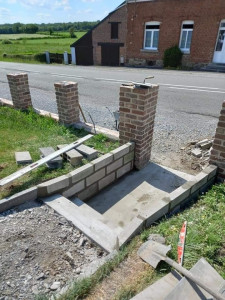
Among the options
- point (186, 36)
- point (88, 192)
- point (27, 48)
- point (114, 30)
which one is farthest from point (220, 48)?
point (27, 48)

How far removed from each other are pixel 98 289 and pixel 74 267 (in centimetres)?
35

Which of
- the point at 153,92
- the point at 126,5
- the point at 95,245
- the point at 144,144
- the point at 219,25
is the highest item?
the point at 126,5

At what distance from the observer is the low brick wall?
3.19 meters

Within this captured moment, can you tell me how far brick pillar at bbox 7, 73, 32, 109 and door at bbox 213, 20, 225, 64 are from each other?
16.4 metres

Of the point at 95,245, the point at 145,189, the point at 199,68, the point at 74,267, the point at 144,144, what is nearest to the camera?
the point at 74,267

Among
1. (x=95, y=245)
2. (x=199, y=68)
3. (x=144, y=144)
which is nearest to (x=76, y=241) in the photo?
(x=95, y=245)

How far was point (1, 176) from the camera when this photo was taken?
3.59m

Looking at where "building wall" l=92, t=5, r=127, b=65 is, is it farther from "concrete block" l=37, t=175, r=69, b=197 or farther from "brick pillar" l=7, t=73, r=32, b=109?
"concrete block" l=37, t=175, r=69, b=197

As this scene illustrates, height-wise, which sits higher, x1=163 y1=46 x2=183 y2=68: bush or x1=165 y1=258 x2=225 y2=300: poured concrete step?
x1=163 y1=46 x2=183 y2=68: bush

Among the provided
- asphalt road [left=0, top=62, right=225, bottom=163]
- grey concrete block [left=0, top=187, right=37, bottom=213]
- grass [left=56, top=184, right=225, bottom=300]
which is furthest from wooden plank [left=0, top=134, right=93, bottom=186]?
asphalt road [left=0, top=62, right=225, bottom=163]

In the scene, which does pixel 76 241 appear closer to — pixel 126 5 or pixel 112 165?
pixel 112 165

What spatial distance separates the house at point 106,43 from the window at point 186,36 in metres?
5.94

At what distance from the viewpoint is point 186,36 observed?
18953 mm

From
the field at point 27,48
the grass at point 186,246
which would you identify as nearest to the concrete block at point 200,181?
the grass at point 186,246
